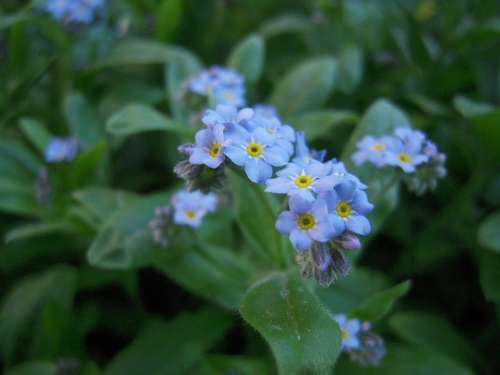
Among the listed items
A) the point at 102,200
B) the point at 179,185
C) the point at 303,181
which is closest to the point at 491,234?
the point at 303,181

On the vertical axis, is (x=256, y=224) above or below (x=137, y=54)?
below

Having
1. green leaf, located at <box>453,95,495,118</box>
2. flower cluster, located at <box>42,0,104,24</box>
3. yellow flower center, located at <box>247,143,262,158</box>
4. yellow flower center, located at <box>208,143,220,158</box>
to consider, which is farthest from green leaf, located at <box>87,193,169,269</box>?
green leaf, located at <box>453,95,495,118</box>

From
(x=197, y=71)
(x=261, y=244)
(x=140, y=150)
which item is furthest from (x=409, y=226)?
(x=140, y=150)

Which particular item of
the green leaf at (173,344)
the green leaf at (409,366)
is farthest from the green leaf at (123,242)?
the green leaf at (409,366)

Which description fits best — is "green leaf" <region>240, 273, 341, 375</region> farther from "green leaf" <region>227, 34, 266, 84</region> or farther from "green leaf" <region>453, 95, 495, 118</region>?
"green leaf" <region>227, 34, 266, 84</region>

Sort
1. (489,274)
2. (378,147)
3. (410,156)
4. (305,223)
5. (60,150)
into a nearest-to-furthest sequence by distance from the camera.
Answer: (305,223), (410,156), (378,147), (489,274), (60,150)

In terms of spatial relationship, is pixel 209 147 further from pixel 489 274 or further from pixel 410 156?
pixel 489 274

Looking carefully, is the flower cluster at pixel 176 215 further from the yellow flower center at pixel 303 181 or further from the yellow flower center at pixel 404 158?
the yellow flower center at pixel 404 158
